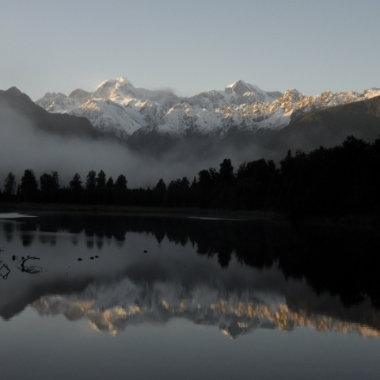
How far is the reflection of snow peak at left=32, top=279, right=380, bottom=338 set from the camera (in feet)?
69.2

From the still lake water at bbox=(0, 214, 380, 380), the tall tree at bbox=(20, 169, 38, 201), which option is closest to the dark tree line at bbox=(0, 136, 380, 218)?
the tall tree at bbox=(20, 169, 38, 201)

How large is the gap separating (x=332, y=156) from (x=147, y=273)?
78.5m

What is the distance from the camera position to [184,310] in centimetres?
2359

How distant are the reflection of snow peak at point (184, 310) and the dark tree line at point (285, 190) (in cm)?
6768

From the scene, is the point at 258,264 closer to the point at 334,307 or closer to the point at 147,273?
the point at 147,273

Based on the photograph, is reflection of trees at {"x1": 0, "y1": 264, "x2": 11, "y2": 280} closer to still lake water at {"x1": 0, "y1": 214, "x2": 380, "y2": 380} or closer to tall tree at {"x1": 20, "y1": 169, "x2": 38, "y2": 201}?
still lake water at {"x1": 0, "y1": 214, "x2": 380, "y2": 380}

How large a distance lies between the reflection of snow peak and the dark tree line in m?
67.7

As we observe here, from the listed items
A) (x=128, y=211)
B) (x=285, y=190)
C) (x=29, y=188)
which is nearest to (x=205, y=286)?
(x=285, y=190)

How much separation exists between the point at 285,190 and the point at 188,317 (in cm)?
9430

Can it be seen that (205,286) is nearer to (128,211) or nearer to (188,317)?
(188,317)

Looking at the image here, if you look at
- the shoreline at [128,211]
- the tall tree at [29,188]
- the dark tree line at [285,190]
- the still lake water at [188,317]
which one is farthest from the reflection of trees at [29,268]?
the tall tree at [29,188]

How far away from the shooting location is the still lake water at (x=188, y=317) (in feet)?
53.0

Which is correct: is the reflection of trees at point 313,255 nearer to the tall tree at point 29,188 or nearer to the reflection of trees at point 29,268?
the reflection of trees at point 29,268

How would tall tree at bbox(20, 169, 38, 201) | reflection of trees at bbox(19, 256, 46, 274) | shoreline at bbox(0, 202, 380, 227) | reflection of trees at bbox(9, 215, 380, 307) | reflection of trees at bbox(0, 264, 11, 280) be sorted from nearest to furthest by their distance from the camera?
reflection of trees at bbox(9, 215, 380, 307)
reflection of trees at bbox(0, 264, 11, 280)
reflection of trees at bbox(19, 256, 46, 274)
shoreline at bbox(0, 202, 380, 227)
tall tree at bbox(20, 169, 38, 201)
